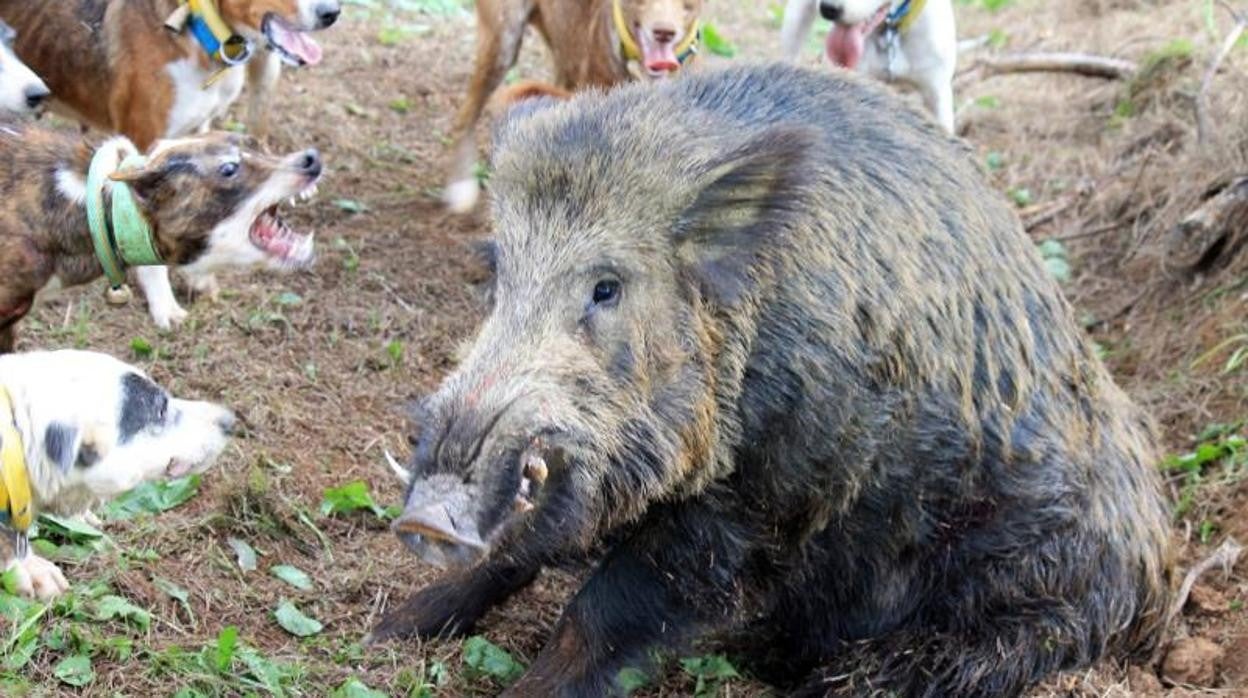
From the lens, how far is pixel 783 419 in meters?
4.11

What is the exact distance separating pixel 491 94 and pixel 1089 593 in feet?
15.4

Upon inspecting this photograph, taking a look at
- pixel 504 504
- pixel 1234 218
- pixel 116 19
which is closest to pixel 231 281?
pixel 116 19

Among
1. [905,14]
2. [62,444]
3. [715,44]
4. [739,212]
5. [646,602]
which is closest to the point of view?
[739,212]

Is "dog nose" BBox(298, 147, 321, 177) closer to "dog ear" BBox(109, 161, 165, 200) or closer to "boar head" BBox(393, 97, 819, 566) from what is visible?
A: "dog ear" BBox(109, 161, 165, 200)

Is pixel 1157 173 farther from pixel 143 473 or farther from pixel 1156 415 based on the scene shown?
pixel 143 473

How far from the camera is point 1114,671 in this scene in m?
4.86

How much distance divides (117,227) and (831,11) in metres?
3.48

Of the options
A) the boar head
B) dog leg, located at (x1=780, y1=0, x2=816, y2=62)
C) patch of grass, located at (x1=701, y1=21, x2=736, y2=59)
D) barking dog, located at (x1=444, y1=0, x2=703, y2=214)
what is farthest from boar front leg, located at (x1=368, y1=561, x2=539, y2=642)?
patch of grass, located at (x1=701, y1=21, x2=736, y2=59)

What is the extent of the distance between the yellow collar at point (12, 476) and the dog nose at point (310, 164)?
1.72 meters

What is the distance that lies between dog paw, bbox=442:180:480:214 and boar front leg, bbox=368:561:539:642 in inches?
143

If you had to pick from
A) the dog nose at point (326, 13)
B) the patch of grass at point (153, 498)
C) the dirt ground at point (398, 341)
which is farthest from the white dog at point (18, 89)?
the patch of grass at point (153, 498)

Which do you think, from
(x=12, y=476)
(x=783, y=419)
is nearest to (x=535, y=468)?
(x=783, y=419)

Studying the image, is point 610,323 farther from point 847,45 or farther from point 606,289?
point 847,45

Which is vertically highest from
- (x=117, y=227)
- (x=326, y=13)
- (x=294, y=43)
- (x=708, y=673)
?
(x=326, y=13)
